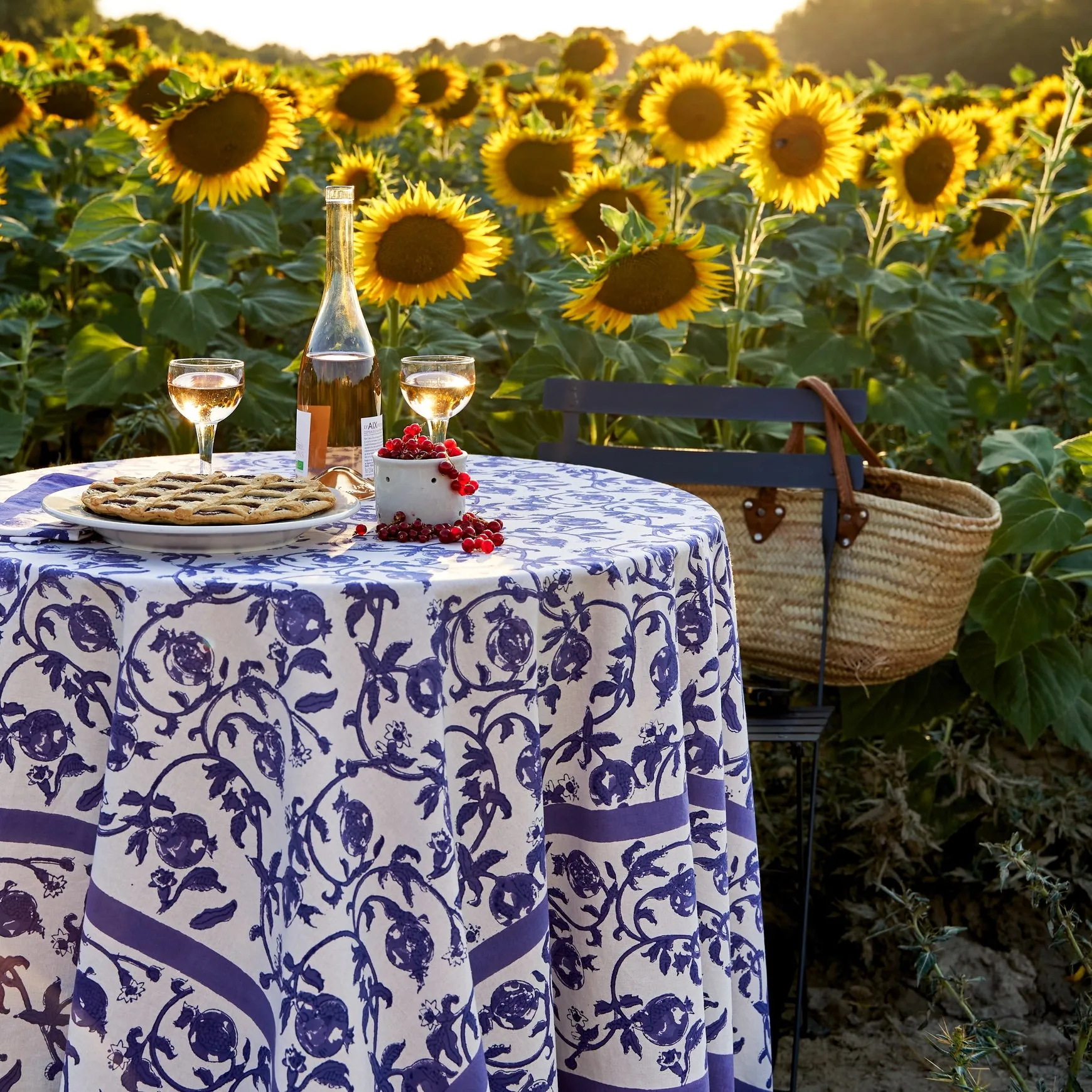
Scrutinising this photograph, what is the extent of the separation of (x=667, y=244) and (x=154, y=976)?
1714mm

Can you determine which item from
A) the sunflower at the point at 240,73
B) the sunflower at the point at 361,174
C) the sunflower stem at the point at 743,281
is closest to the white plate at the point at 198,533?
the sunflower at the point at 240,73

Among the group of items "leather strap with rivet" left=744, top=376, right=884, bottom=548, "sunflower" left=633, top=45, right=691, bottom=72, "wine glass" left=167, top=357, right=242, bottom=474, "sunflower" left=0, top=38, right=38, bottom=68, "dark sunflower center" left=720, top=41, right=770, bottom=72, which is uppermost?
"dark sunflower center" left=720, top=41, right=770, bottom=72

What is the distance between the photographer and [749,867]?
6.22 feet

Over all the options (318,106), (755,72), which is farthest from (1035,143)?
(318,106)

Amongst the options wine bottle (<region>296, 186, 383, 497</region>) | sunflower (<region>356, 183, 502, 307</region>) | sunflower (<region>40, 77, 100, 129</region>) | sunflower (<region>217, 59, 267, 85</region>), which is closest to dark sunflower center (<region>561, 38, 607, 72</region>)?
sunflower (<region>217, 59, 267, 85</region>)

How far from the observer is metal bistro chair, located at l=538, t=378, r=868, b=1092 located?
8.00ft

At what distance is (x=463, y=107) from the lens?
4816 millimetres

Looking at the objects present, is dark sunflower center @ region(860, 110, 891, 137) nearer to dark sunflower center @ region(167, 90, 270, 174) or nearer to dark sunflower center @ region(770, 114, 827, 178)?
dark sunflower center @ region(770, 114, 827, 178)

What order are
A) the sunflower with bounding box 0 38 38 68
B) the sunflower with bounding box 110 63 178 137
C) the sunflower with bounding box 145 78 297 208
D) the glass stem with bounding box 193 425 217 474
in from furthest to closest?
the sunflower with bounding box 0 38 38 68 → the sunflower with bounding box 110 63 178 137 → the sunflower with bounding box 145 78 297 208 → the glass stem with bounding box 193 425 217 474

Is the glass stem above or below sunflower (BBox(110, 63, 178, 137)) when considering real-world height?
below

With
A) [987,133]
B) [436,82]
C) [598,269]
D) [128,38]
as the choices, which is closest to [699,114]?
[598,269]

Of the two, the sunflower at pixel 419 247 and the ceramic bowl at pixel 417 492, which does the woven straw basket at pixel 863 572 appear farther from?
the ceramic bowl at pixel 417 492

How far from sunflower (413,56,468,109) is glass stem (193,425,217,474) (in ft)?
10.1

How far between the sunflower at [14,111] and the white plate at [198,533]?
2974 mm
